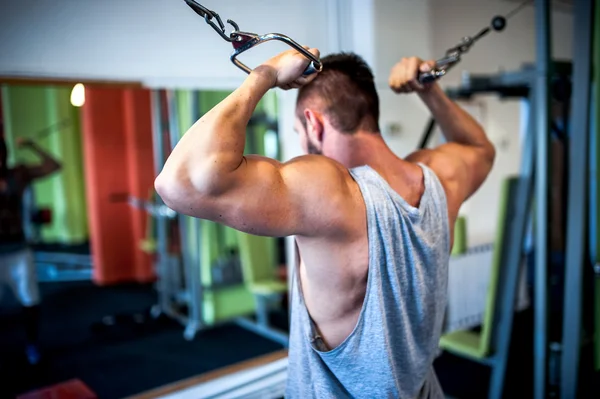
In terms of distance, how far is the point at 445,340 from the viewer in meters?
Result: 2.34

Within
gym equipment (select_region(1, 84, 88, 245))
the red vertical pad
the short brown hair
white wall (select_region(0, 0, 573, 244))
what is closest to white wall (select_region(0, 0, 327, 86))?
white wall (select_region(0, 0, 573, 244))

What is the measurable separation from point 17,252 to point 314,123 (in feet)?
9.56

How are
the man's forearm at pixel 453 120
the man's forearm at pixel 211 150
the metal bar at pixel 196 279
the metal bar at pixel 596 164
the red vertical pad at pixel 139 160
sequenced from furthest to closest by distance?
the red vertical pad at pixel 139 160 → the metal bar at pixel 196 279 → the metal bar at pixel 596 164 → the man's forearm at pixel 453 120 → the man's forearm at pixel 211 150

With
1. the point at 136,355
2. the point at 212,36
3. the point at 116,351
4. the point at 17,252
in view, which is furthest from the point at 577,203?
the point at 17,252

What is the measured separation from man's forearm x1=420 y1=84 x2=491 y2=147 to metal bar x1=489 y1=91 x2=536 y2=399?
0.63m

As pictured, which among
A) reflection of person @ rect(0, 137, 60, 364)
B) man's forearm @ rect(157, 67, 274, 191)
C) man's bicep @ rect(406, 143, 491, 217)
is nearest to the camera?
man's forearm @ rect(157, 67, 274, 191)

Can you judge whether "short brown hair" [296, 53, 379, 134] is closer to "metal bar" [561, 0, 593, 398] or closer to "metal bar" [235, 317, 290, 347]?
"metal bar" [561, 0, 593, 398]

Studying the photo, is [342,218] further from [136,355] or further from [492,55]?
[136,355]

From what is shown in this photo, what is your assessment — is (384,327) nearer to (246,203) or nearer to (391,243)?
(391,243)

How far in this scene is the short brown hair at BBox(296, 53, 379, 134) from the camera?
43.8 inches

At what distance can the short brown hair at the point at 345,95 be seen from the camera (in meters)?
1.11

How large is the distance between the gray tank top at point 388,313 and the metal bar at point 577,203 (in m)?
0.94

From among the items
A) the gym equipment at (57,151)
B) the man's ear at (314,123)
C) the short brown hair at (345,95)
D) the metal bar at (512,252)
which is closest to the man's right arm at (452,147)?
the short brown hair at (345,95)

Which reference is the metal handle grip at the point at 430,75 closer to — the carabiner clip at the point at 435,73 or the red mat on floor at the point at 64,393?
the carabiner clip at the point at 435,73
